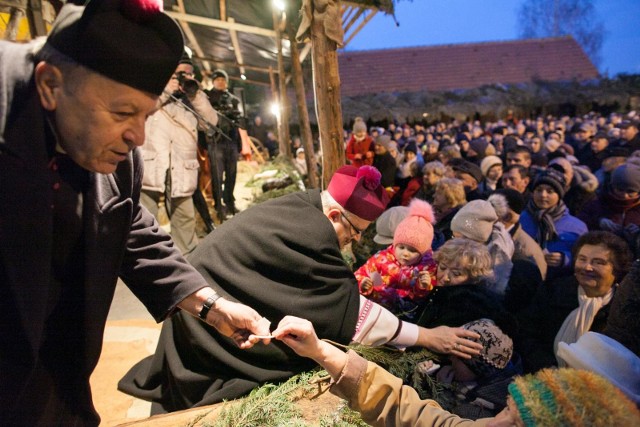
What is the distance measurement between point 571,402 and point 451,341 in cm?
132

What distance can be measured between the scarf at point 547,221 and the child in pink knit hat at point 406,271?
155 cm

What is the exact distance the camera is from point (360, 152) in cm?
757

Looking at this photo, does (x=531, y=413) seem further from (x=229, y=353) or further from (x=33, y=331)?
(x=229, y=353)

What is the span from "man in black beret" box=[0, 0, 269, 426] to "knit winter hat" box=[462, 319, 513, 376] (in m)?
1.87

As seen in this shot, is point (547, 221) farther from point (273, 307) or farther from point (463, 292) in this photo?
point (273, 307)

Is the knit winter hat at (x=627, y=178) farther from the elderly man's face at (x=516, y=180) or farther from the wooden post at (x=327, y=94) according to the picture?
the wooden post at (x=327, y=94)

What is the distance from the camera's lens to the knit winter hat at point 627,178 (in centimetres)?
411

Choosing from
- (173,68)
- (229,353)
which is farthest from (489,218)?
(173,68)

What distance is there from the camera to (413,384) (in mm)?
2305

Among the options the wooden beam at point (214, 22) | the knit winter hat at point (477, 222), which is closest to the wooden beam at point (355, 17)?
the wooden beam at point (214, 22)

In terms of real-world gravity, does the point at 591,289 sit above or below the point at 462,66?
below

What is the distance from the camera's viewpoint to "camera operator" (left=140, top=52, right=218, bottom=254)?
190 inches

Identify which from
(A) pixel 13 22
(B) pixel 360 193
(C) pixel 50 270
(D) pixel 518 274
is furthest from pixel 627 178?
(A) pixel 13 22

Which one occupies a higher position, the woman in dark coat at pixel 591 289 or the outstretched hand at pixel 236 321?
the outstretched hand at pixel 236 321
